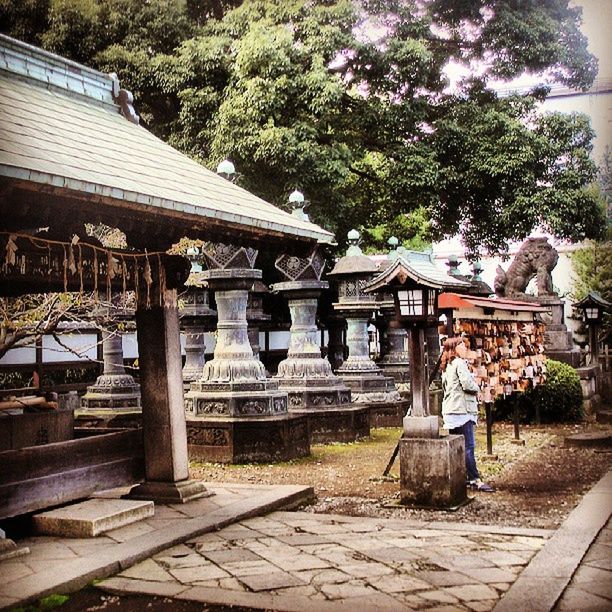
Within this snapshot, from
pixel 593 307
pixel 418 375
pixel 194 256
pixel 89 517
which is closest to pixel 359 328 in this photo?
pixel 194 256

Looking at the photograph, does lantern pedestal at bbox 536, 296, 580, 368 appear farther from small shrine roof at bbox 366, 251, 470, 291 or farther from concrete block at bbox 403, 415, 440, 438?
concrete block at bbox 403, 415, 440, 438

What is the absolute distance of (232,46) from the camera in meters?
14.8

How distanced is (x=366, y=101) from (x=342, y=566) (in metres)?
13.6

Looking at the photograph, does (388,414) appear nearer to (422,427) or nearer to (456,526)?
(422,427)

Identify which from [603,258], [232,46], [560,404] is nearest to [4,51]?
[232,46]

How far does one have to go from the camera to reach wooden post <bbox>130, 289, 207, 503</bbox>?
751 cm

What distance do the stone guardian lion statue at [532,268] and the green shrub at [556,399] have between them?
14.4 ft

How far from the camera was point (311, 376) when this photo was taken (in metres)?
13.3

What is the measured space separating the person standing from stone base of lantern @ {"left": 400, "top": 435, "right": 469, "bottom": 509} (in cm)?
85

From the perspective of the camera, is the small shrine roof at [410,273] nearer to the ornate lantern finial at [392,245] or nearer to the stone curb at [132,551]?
the stone curb at [132,551]

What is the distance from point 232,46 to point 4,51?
8.32 metres

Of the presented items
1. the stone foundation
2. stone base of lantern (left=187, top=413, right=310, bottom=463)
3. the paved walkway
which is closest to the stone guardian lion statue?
the stone foundation

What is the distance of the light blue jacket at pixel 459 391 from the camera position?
8789 mm

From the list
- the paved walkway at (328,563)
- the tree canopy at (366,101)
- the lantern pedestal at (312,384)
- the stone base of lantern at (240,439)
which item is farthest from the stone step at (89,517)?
the lantern pedestal at (312,384)
